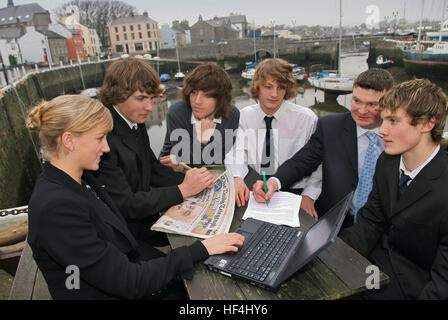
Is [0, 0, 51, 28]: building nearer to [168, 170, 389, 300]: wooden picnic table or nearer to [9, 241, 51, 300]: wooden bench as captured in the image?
[9, 241, 51, 300]: wooden bench

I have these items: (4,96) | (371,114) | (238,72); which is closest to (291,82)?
(371,114)

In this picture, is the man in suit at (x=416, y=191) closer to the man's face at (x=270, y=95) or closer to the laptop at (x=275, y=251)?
the laptop at (x=275, y=251)

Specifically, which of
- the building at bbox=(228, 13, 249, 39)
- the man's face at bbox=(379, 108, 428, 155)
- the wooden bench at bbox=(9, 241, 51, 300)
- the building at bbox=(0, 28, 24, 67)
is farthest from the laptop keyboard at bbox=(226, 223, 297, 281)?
the building at bbox=(228, 13, 249, 39)

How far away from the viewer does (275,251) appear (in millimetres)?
1642

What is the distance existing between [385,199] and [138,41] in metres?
61.0

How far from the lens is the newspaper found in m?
1.89

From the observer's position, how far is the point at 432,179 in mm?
1757

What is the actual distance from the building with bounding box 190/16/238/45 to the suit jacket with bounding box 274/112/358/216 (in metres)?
56.4

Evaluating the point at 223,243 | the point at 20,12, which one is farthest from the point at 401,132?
the point at 20,12

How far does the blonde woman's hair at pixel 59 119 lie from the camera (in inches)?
57.2

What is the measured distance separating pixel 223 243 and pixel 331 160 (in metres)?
1.57

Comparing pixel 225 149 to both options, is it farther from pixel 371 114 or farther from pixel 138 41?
pixel 138 41

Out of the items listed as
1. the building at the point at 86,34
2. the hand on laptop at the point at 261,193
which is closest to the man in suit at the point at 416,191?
the hand on laptop at the point at 261,193

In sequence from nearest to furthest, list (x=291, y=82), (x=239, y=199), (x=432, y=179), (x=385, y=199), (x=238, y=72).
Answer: (x=432, y=179) < (x=385, y=199) < (x=239, y=199) < (x=291, y=82) < (x=238, y=72)
